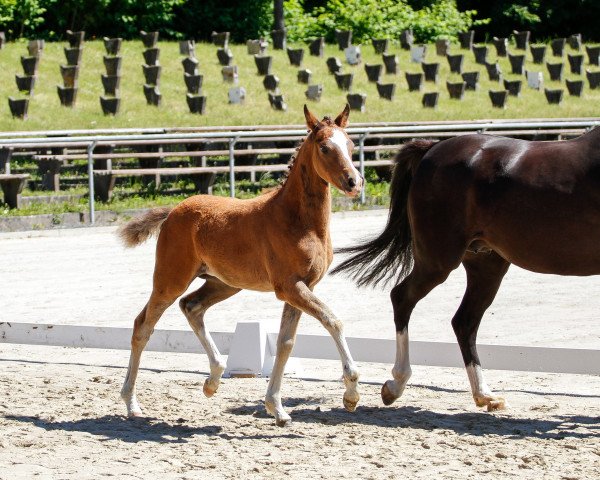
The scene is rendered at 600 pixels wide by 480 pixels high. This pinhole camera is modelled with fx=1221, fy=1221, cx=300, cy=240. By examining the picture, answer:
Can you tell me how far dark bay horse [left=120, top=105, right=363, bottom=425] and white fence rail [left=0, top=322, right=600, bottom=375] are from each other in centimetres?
102

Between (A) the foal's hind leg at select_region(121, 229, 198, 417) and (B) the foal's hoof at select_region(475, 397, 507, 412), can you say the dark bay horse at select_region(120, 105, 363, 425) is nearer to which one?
(A) the foal's hind leg at select_region(121, 229, 198, 417)

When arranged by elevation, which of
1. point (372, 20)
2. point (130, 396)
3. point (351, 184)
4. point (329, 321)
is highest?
point (372, 20)

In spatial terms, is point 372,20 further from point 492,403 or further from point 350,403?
point 350,403

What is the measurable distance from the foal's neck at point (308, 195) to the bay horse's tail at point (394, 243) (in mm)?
1275

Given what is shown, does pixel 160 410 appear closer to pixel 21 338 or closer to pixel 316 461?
pixel 316 461

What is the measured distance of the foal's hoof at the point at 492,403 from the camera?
24.6 feet

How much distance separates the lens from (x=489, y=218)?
7715 mm

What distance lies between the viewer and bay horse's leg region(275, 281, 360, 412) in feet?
22.1

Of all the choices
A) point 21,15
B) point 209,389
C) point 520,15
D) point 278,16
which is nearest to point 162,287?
point 209,389

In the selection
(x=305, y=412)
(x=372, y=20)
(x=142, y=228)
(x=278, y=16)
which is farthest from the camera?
(x=372, y=20)

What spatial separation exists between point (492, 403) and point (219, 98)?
21537 mm

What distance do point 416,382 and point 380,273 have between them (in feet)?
2.62

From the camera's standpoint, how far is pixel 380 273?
8.54 metres

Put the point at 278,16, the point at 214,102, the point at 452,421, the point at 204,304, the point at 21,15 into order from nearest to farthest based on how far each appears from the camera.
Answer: the point at 452,421
the point at 204,304
the point at 214,102
the point at 21,15
the point at 278,16
